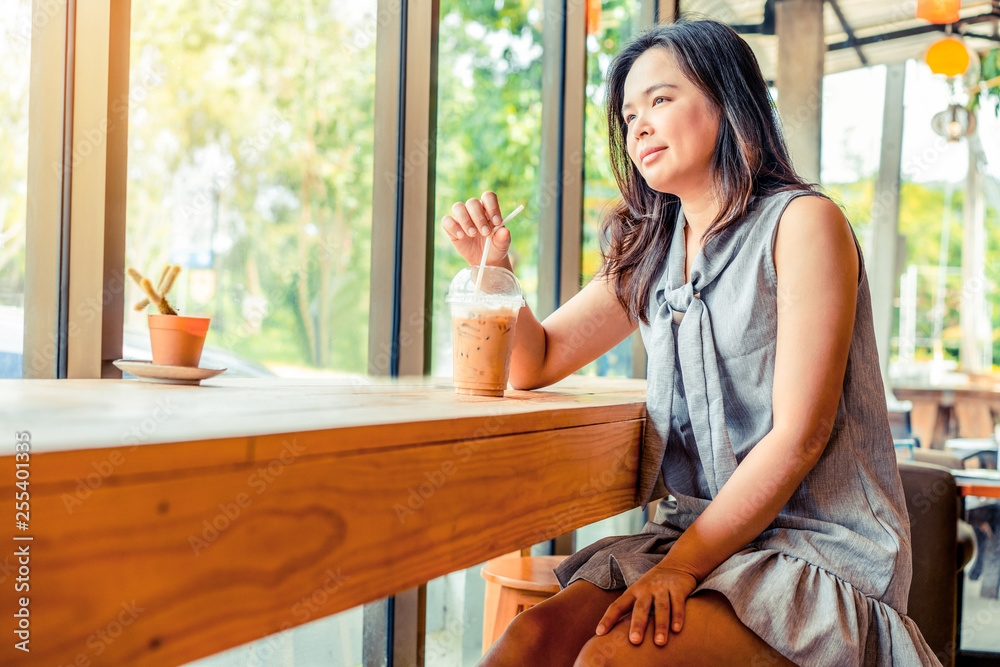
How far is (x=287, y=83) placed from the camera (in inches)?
72.6

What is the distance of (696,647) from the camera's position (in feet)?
3.28

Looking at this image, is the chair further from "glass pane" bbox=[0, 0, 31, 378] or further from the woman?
"glass pane" bbox=[0, 0, 31, 378]

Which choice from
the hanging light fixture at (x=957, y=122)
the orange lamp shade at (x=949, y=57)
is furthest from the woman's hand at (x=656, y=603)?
the hanging light fixture at (x=957, y=122)

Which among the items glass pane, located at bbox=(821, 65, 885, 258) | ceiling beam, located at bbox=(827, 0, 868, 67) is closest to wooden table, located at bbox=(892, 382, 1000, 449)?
glass pane, located at bbox=(821, 65, 885, 258)

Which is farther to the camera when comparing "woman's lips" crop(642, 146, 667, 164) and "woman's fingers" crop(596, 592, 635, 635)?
"woman's lips" crop(642, 146, 667, 164)

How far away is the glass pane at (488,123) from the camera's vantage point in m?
2.18

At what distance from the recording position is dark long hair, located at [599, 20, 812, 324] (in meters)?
1.35

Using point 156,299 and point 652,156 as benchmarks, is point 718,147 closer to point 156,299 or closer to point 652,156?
point 652,156

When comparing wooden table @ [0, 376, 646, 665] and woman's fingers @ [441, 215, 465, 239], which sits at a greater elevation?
woman's fingers @ [441, 215, 465, 239]

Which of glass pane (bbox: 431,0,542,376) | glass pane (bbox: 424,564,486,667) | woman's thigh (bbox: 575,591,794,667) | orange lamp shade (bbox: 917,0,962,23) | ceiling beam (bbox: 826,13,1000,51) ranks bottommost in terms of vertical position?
glass pane (bbox: 424,564,486,667)

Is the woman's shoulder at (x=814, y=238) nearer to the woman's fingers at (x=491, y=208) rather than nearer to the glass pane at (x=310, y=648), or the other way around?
the woman's fingers at (x=491, y=208)

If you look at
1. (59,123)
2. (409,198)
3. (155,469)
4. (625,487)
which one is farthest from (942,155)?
(155,469)

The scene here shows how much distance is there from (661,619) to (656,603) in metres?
0.02

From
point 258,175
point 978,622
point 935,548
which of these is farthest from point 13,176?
point 978,622
